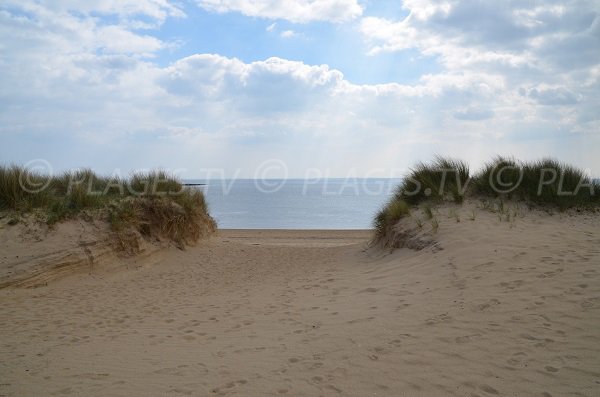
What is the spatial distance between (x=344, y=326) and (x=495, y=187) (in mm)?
8428

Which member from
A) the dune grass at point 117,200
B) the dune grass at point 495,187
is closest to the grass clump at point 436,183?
the dune grass at point 495,187

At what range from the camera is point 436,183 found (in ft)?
43.9

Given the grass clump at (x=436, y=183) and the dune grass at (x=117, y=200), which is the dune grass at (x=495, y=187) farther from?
the dune grass at (x=117, y=200)

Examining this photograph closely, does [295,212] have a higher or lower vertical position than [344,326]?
higher

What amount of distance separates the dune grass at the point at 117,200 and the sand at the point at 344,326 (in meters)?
1.84

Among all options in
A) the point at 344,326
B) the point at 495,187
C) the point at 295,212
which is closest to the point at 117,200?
the point at 344,326

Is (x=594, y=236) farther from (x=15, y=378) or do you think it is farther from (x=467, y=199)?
(x=15, y=378)

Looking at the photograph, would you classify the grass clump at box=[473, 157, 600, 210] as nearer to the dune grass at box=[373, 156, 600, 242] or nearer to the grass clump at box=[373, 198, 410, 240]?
the dune grass at box=[373, 156, 600, 242]

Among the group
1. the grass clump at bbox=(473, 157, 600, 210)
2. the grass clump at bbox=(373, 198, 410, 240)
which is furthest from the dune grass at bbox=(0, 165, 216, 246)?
the grass clump at bbox=(473, 157, 600, 210)

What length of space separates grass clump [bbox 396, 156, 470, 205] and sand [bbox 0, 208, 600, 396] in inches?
78.1

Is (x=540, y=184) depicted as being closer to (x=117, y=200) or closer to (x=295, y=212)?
(x=117, y=200)

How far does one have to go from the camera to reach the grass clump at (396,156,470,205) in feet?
41.9

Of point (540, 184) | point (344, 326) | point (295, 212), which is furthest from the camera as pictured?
point (295, 212)

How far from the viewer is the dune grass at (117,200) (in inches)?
434
